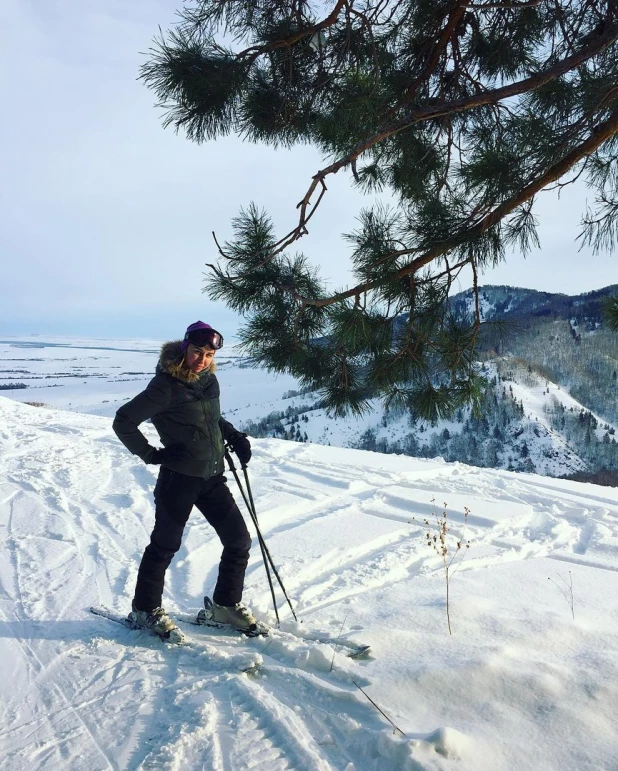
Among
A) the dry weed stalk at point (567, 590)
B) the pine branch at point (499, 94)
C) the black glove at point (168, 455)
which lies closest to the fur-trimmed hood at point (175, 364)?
the black glove at point (168, 455)

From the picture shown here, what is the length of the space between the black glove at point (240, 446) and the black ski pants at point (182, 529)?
0.19m

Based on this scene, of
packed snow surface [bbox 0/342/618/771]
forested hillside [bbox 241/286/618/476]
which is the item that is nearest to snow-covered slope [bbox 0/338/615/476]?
forested hillside [bbox 241/286/618/476]

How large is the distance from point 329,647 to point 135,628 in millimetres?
1149

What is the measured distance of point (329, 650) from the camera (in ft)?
8.82

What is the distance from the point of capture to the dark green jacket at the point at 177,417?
2.89m

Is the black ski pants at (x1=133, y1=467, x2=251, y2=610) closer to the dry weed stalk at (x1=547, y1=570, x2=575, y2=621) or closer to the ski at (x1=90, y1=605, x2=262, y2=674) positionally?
the ski at (x1=90, y1=605, x2=262, y2=674)

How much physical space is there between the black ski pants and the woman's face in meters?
0.59

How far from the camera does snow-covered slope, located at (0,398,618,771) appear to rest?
2.03m

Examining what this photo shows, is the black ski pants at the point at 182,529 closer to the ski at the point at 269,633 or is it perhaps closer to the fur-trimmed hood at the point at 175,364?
the ski at the point at 269,633

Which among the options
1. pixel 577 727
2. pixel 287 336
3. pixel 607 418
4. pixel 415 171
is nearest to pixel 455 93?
pixel 415 171

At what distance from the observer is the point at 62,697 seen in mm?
2457

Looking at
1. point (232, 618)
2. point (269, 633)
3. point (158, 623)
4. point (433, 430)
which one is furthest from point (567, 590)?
point (433, 430)

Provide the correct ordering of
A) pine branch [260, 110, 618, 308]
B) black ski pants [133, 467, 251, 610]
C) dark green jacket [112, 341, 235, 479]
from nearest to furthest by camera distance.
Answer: pine branch [260, 110, 618, 308] < dark green jacket [112, 341, 235, 479] < black ski pants [133, 467, 251, 610]

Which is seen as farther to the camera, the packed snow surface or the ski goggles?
the ski goggles
